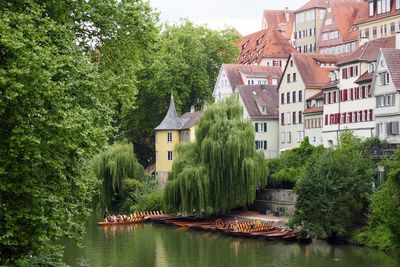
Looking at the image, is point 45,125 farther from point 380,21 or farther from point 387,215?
point 380,21

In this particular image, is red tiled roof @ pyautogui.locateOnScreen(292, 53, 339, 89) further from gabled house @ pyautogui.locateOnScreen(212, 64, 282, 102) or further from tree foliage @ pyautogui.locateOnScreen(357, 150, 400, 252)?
tree foliage @ pyautogui.locateOnScreen(357, 150, 400, 252)

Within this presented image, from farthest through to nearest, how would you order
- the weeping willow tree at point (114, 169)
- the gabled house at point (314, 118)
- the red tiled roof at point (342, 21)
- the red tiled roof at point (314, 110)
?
the red tiled roof at point (342, 21), the gabled house at point (314, 118), the red tiled roof at point (314, 110), the weeping willow tree at point (114, 169)

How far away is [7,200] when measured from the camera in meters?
20.8

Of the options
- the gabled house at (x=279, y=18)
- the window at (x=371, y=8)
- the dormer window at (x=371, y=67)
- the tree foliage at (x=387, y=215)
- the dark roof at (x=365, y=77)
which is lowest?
the tree foliage at (x=387, y=215)

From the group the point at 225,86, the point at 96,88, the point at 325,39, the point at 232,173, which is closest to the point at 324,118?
the point at 232,173

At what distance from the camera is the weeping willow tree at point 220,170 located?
58562 mm

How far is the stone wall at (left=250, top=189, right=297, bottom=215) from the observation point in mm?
59812

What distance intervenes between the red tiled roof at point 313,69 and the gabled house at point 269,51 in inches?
1233

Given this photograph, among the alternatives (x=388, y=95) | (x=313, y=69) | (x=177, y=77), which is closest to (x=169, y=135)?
(x=177, y=77)

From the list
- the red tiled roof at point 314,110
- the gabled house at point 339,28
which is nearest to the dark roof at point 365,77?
the red tiled roof at point 314,110

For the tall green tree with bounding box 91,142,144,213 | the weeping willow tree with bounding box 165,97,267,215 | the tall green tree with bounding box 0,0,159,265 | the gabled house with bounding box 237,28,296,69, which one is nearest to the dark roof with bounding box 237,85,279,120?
the tall green tree with bounding box 91,142,144,213

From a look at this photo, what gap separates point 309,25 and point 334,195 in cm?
6690

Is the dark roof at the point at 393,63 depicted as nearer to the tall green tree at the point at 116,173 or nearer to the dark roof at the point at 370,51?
the dark roof at the point at 370,51

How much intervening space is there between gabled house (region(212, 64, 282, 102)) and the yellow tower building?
4.50 m
